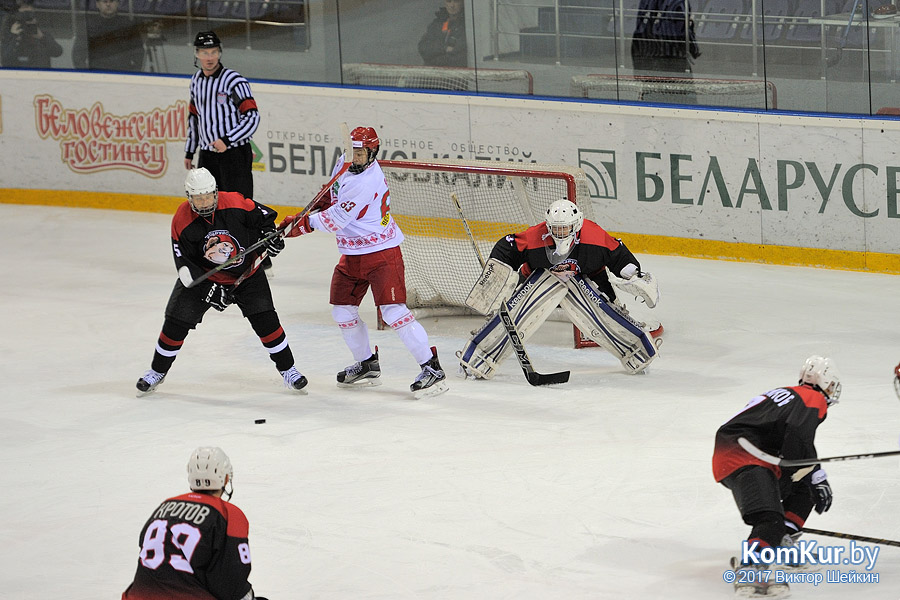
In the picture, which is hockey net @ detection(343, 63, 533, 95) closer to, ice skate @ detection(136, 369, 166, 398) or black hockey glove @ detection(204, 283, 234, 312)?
black hockey glove @ detection(204, 283, 234, 312)

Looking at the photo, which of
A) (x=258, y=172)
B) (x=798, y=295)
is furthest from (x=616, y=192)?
(x=258, y=172)

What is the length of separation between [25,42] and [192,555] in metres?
8.05

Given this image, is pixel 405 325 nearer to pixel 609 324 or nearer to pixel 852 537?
pixel 609 324

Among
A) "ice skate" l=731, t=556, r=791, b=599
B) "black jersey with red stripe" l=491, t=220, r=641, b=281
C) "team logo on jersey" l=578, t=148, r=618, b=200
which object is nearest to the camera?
"ice skate" l=731, t=556, r=791, b=599

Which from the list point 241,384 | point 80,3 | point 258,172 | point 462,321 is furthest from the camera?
point 80,3

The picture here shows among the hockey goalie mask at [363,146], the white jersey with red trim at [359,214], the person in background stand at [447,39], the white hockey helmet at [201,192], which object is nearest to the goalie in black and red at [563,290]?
the white jersey with red trim at [359,214]

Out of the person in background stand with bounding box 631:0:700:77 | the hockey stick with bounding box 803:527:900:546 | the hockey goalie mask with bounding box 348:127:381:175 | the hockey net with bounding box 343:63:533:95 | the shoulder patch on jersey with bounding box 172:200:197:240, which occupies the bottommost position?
the hockey stick with bounding box 803:527:900:546

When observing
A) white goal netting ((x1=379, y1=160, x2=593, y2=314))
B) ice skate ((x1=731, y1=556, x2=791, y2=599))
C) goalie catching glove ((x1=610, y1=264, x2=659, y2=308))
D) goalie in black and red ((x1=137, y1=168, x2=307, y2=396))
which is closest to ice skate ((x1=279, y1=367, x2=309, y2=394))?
goalie in black and red ((x1=137, y1=168, x2=307, y2=396))

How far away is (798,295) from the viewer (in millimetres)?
7246

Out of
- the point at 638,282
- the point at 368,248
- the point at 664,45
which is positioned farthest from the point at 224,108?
the point at 638,282

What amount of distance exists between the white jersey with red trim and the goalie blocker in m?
0.51

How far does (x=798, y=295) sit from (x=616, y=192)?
60.6 inches

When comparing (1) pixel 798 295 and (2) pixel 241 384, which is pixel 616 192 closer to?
(1) pixel 798 295

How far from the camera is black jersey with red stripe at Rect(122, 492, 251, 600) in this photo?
3.22 metres
